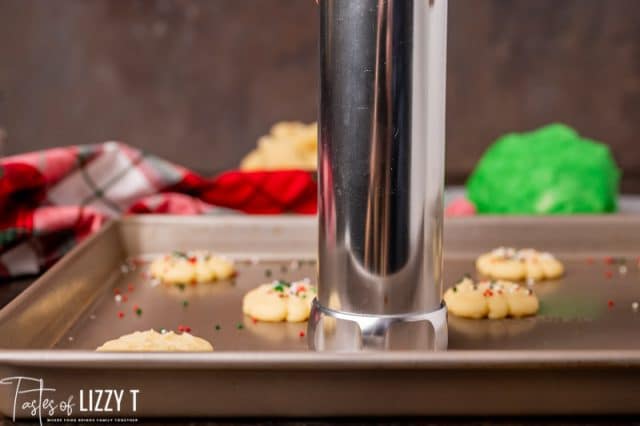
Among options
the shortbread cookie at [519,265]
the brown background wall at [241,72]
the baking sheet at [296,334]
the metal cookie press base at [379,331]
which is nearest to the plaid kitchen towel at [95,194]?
the baking sheet at [296,334]

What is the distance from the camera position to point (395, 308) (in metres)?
0.62

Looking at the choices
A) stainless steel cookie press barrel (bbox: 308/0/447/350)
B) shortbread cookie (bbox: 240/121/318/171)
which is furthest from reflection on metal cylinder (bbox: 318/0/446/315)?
shortbread cookie (bbox: 240/121/318/171)

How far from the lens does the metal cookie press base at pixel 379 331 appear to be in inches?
24.2

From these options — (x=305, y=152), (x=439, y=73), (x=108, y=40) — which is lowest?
(x=305, y=152)

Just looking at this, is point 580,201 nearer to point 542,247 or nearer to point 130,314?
point 542,247

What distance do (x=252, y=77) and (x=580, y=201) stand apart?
4.99 feet

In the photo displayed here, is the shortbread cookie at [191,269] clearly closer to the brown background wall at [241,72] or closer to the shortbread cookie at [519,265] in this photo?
the shortbread cookie at [519,265]

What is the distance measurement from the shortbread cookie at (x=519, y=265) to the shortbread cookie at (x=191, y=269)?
0.33 meters

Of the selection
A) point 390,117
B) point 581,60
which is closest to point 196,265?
point 390,117

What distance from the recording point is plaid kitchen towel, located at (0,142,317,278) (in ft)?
3.50

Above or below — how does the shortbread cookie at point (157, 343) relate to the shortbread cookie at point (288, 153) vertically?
below

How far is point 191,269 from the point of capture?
39.3 inches

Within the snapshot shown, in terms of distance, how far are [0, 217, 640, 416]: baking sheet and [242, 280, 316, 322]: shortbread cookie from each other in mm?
13

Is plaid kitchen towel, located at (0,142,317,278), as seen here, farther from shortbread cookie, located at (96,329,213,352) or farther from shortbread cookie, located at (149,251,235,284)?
shortbread cookie, located at (96,329,213,352)
